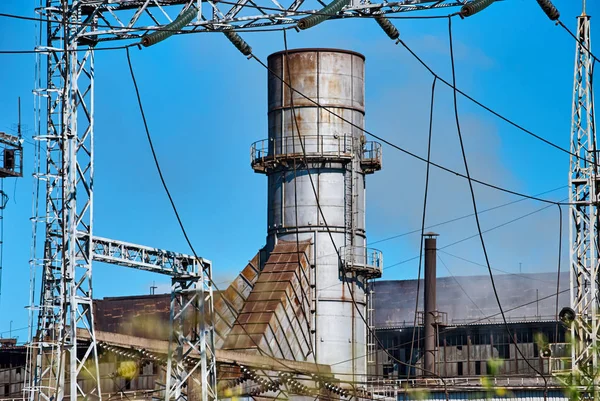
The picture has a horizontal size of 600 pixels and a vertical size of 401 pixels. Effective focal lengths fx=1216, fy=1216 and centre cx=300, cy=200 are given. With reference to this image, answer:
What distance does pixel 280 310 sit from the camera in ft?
167

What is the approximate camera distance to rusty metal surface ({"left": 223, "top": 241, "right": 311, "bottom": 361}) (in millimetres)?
50031

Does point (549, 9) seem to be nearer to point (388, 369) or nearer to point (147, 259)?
point (147, 259)

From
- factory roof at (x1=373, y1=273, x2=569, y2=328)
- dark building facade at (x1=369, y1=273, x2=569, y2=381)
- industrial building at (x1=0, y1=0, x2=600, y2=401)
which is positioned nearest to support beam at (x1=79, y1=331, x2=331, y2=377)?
industrial building at (x1=0, y1=0, x2=600, y2=401)

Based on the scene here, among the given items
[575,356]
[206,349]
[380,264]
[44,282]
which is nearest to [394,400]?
[380,264]

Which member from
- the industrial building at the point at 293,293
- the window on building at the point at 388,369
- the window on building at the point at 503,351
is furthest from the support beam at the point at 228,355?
the window on building at the point at 503,351

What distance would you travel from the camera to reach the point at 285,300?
51.3 meters

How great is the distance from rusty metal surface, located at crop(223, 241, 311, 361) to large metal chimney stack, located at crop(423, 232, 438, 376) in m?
12.2

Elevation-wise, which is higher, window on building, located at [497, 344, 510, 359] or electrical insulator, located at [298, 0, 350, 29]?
electrical insulator, located at [298, 0, 350, 29]

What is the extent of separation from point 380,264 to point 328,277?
285cm

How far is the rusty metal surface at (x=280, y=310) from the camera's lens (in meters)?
50.0

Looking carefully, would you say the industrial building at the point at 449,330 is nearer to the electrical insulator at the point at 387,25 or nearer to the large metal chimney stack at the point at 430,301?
the large metal chimney stack at the point at 430,301

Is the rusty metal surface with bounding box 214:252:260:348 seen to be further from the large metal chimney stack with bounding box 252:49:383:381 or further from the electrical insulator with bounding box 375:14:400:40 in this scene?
the electrical insulator with bounding box 375:14:400:40

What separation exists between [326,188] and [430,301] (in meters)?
13.5

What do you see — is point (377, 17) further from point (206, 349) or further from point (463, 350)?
point (463, 350)
